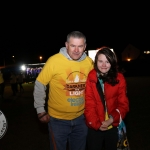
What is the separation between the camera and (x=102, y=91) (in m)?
2.73

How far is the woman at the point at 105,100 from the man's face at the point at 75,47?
0.79 ft

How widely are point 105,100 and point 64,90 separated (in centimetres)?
52

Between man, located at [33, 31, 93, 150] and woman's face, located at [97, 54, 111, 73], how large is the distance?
224mm

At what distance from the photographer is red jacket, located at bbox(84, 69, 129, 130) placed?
106 inches

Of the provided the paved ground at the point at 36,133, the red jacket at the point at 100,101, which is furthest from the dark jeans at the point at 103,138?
the paved ground at the point at 36,133

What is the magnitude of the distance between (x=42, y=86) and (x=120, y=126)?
1.07 m

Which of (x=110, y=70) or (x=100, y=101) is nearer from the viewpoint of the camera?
(x=100, y=101)

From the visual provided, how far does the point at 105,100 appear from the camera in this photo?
2.72m

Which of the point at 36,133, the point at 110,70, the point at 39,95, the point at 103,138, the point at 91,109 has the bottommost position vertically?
the point at 36,133

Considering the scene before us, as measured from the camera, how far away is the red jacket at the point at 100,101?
2.69 metres

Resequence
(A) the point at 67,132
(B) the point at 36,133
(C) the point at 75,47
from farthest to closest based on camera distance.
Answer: (B) the point at 36,133 → (A) the point at 67,132 → (C) the point at 75,47

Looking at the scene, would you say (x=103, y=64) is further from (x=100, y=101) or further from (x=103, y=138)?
(x=103, y=138)

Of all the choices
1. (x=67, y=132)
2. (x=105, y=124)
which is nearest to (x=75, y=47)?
(x=105, y=124)

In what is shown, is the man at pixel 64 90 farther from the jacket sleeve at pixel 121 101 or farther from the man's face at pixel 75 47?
the jacket sleeve at pixel 121 101
